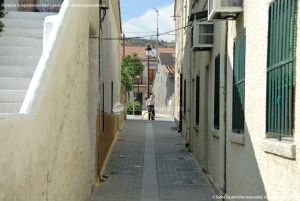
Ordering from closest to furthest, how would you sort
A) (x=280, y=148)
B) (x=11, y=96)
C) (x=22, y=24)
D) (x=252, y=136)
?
(x=280, y=148), (x=252, y=136), (x=11, y=96), (x=22, y=24)

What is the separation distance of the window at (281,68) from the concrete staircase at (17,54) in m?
3.03

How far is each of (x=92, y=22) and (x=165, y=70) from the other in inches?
1568

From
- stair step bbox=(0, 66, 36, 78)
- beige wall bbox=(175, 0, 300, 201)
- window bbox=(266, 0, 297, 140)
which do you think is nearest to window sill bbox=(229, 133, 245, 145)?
Result: beige wall bbox=(175, 0, 300, 201)

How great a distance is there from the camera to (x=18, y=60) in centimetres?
773

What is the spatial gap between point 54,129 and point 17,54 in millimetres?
2929

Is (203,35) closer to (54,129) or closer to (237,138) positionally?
(237,138)

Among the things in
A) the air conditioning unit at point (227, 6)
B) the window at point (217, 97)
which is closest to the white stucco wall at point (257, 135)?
the air conditioning unit at point (227, 6)

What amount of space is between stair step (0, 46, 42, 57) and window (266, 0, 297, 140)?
3.90 m

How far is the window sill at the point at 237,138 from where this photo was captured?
271 inches

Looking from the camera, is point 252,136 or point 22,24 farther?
point 22,24

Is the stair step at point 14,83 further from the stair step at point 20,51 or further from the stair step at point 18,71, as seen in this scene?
the stair step at point 20,51

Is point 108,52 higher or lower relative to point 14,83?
higher

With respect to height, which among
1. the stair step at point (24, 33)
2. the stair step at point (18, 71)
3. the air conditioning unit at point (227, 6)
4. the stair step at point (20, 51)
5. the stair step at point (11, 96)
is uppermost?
the air conditioning unit at point (227, 6)

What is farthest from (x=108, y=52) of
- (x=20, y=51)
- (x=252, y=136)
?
(x=252, y=136)
